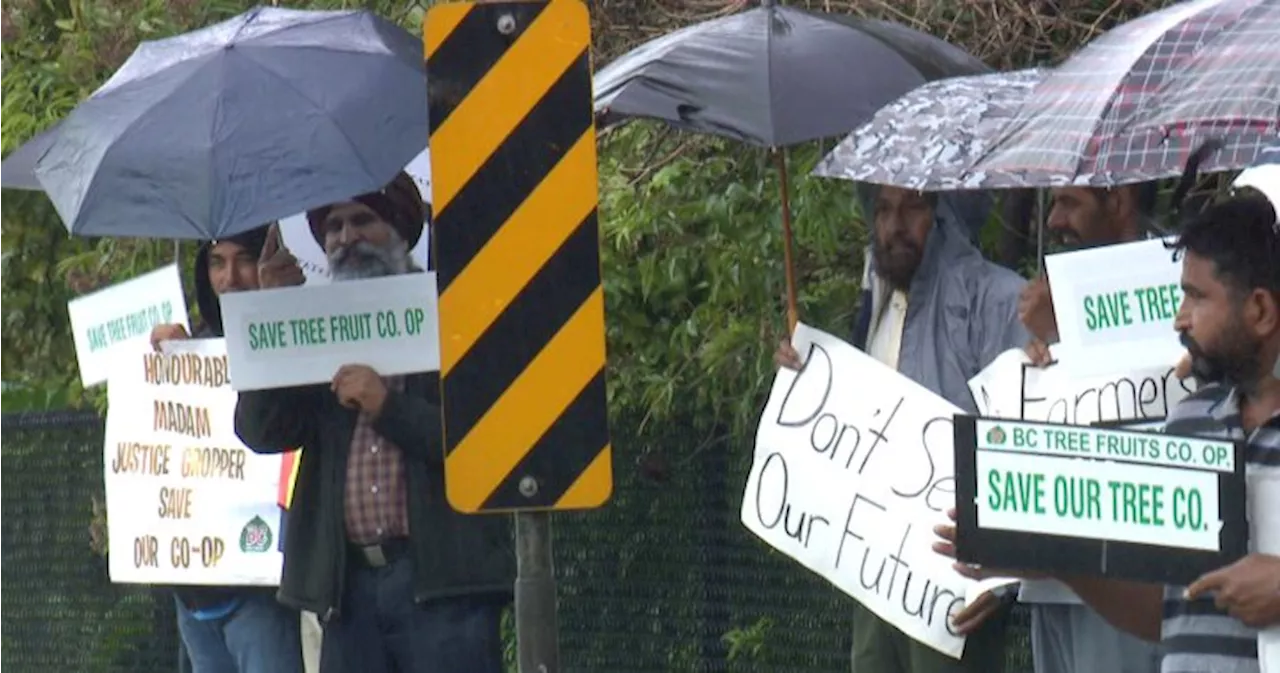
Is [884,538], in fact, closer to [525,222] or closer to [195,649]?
[525,222]

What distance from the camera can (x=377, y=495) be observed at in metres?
7.07

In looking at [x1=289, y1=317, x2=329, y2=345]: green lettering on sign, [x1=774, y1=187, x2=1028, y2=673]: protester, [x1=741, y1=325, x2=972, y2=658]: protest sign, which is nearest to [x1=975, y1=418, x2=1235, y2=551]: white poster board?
[x1=741, y1=325, x2=972, y2=658]: protest sign

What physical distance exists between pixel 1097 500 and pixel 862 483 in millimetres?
2156

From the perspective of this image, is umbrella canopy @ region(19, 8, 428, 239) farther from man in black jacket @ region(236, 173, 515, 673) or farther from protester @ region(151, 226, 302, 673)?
protester @ region(151, 226, 302, 673)

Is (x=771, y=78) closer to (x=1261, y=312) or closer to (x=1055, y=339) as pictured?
(x=1055, y=339)

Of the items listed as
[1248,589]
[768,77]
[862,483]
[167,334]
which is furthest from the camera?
[167,334]

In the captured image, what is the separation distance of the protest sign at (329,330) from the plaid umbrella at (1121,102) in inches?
79.0

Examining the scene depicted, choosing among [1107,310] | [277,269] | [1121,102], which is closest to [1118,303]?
[1107,310]

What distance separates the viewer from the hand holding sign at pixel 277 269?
24.3ft

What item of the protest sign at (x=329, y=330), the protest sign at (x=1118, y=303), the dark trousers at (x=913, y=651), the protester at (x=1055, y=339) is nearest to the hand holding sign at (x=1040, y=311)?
the protester at (x=1055, y=339)

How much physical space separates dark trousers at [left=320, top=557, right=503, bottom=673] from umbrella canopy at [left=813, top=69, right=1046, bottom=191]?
1550 millimetres

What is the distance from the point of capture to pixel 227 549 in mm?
8031

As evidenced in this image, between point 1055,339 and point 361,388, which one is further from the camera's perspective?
point 361,388

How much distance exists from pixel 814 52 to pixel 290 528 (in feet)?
6.31
